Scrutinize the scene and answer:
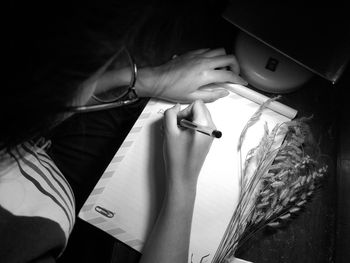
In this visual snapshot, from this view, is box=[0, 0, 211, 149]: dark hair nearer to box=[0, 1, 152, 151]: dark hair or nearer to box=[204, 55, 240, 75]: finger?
box=[0, 1, 152, 151]: dark hair

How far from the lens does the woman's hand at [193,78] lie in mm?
646

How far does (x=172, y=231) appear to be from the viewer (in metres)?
0.56

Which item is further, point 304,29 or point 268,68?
point 268,68

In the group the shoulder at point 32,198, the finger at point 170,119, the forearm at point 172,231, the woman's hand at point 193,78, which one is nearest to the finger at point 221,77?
the woman's hand at point 193,78

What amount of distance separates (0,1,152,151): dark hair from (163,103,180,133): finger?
223 millimetres

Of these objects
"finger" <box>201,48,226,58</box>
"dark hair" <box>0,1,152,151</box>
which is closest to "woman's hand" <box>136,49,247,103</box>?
"finger" <box>201,48,226,58</box>

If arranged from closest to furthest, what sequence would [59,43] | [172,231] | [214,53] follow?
1. [59,43]
2. [172,231]
3. [214,53]

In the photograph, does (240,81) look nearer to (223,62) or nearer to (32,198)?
(223,62)

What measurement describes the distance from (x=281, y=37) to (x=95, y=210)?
473mm

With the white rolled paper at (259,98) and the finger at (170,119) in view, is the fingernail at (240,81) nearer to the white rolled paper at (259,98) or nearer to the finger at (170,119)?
the white rolled paper at (259,98)

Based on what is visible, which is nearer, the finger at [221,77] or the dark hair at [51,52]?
the dark hair at [51,52]

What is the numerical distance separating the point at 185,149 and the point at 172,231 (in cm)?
16

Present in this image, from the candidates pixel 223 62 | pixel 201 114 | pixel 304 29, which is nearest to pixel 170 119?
pixel 201 114

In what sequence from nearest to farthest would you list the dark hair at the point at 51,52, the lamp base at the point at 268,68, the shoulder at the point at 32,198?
the dark hair at the point at 51,52
the shoulder at the point at 32,198
the lamp base at the point at 268,68
